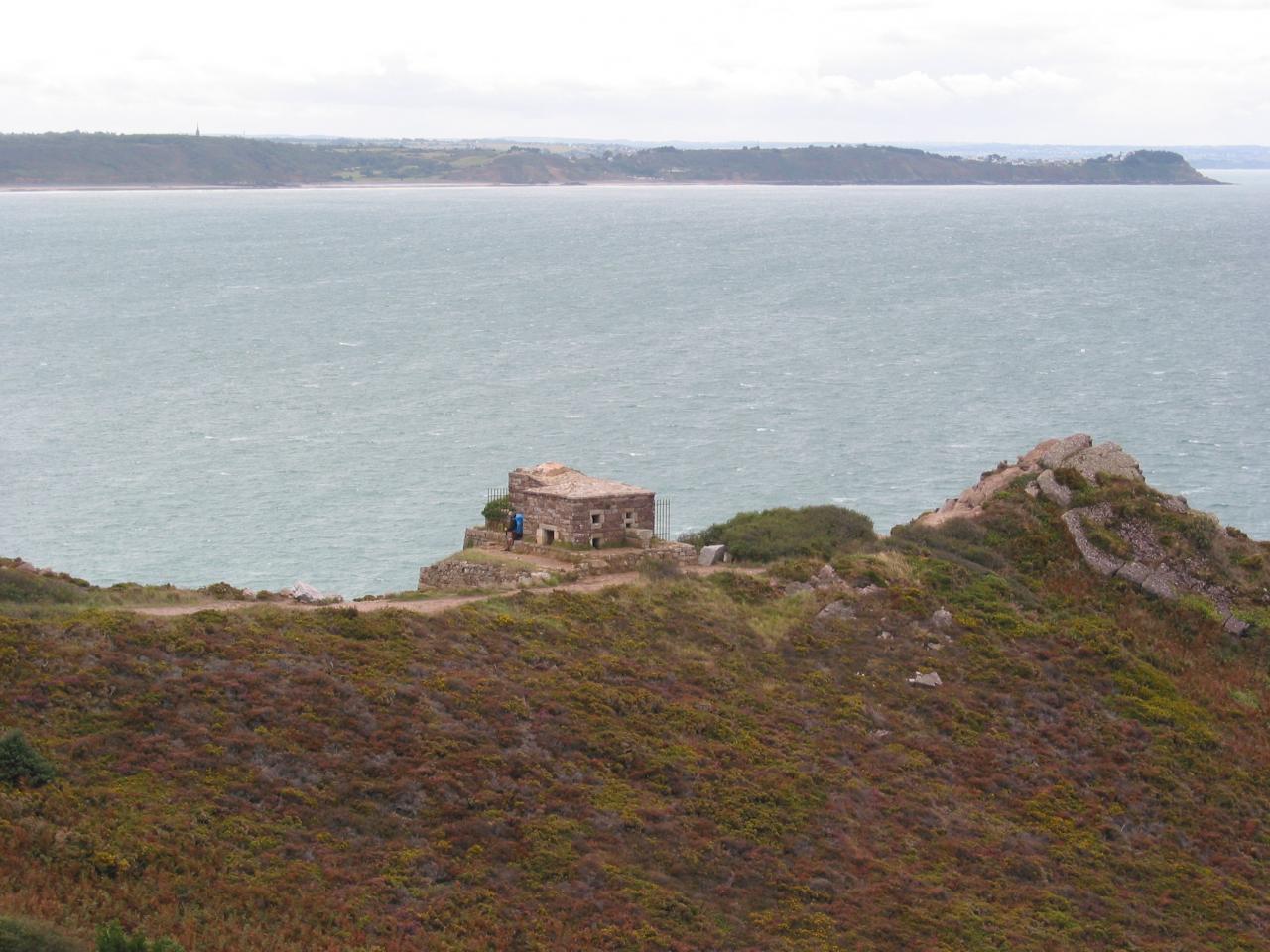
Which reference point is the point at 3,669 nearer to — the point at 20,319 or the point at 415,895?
the point at 415,895

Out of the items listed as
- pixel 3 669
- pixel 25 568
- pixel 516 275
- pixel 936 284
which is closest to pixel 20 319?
pixel 516 275

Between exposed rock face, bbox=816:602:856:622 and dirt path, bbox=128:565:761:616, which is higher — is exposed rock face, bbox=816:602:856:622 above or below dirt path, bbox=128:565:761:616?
below

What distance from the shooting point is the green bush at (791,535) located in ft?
142

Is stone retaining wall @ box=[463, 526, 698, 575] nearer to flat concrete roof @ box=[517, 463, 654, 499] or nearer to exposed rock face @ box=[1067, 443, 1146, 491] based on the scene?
flat concrete roof @ box=[517, 463, 654, 499]

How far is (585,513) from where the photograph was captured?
40250 millimetres

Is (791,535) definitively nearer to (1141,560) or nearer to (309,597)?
(1141,560)

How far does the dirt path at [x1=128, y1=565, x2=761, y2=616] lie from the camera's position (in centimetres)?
3319

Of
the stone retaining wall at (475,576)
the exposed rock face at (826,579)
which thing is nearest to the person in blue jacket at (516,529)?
the stone retaining wall at (475,576)

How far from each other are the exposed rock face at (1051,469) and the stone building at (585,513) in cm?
1002

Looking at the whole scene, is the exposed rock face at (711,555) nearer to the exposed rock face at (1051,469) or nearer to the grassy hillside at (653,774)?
the grassy hillside at (653,774)

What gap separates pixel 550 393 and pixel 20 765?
7226cm

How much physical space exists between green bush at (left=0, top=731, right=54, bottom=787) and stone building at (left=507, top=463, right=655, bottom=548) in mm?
17568

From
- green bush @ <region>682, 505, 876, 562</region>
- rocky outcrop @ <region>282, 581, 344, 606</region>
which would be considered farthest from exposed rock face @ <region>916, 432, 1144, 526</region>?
rocky outcrop @ <region>282, 581, 344, 606</region>

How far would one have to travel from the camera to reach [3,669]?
2722 cm
